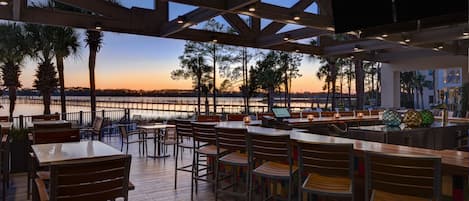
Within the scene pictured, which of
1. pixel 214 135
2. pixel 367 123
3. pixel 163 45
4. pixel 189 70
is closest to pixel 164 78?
pixel 163 45

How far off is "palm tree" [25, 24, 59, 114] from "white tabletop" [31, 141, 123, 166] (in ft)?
32.3

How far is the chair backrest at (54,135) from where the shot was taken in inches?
150

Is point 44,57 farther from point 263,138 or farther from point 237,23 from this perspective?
point 263,138

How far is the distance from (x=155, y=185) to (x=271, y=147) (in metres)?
2.55

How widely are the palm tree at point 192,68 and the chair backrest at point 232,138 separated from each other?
9.19 meters

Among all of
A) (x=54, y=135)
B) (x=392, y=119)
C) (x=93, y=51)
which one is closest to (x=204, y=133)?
(x=54, y=135)

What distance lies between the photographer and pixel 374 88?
941 inches

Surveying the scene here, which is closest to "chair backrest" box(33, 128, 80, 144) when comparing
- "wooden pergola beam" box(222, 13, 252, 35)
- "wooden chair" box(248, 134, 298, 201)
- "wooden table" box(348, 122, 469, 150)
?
"wooden chair" box(248, 134, 298, 201)

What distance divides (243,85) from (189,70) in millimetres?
2362

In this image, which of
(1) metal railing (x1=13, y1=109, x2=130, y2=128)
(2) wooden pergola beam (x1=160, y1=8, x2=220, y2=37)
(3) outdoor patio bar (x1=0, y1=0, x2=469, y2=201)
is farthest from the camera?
(1) metal railing (x1=13, y1=109, x2=130, y2=128)

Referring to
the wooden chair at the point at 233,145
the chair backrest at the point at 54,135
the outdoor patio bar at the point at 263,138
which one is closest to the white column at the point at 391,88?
the outdoor patio bar at the point at 263,138

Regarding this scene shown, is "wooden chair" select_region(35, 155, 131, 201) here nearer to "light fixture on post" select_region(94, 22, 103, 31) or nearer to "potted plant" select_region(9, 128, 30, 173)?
"light fixture on post" select_region(94, 22, 103, 31)

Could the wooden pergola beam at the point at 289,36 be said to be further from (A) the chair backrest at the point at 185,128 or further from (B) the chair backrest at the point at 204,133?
(B) the chair backrest at the point at 204,133

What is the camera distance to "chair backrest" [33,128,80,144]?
3.80 m
